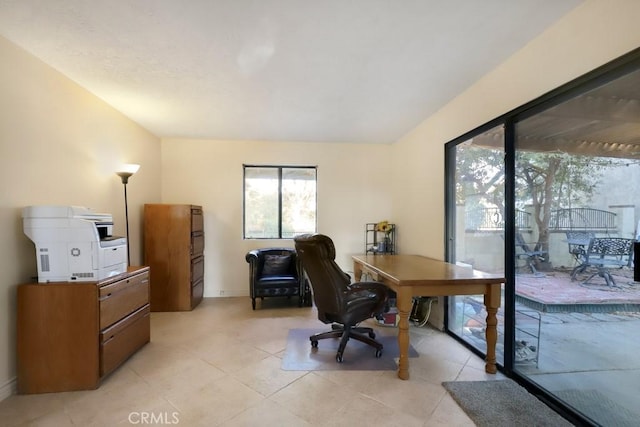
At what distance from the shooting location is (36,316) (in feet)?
6.81

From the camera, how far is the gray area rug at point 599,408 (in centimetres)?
156

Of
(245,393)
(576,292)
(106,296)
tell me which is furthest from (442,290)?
(106,296)

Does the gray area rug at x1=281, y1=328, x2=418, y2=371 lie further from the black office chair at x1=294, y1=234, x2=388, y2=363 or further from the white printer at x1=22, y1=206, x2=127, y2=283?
the white printer at x1=22, y1=206, x2=127, y2=283

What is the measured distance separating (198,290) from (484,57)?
453cm

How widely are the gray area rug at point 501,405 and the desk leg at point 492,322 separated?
165 millimetres

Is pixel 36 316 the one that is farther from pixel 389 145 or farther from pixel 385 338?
pixel 389 145

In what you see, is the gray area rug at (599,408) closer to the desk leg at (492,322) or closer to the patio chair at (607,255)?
the desk leg at (492,322)

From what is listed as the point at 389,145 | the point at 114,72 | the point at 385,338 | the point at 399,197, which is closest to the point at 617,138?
the point at 385,338

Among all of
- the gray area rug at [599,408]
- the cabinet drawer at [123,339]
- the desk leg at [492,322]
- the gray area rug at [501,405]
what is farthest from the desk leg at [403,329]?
the cabinet drawer at [123,339]

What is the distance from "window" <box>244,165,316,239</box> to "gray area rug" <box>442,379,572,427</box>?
3.26m

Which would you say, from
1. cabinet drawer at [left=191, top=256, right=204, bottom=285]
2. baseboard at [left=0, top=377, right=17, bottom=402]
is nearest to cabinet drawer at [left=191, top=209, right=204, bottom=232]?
cabinet drawer at [left=191, top=256, right=204, bottom=285]

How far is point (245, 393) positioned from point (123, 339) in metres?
1.27

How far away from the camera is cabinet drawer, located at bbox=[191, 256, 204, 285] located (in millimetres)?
4031

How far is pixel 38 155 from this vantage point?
231 centimetres
